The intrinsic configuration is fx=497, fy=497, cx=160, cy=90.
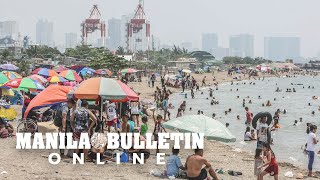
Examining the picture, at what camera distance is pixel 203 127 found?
1268 cm

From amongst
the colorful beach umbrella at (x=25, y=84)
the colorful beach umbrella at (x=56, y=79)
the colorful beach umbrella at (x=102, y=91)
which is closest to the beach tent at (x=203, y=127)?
the colorful beach umbrella at (x=102, y=91)

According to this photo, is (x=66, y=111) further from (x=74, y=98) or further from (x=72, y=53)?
(x=72, y=53)

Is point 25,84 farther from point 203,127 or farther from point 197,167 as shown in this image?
point 197,167

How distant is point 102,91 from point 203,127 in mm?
2795

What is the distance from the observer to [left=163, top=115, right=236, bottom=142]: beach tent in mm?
12523

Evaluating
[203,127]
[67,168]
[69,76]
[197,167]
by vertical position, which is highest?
[69,76]

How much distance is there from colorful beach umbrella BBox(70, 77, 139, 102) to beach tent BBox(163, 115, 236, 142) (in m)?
1.53

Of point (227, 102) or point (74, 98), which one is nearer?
point (74, 98)

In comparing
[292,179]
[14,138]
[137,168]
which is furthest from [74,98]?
[292,179]

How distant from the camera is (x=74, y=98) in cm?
1159

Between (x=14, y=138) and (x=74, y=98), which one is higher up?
(x=74, y=98)

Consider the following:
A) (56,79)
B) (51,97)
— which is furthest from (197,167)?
(56,79)

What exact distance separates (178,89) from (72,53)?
28695 millimetres

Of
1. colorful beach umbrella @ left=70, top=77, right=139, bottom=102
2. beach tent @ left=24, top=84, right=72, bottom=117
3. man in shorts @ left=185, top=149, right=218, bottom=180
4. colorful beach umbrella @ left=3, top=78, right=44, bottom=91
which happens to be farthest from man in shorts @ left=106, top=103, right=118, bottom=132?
man in shorts @ left=185, top=149, right=218, bottom=180
